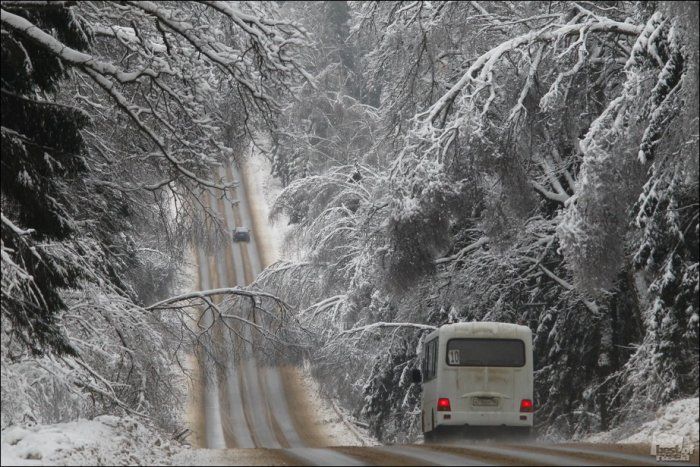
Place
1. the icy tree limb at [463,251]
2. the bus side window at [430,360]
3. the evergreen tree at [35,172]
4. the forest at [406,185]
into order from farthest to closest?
the icy tree limb at [463,251] → the bus side window at [430,360] → the forest at [406,185] → the evergreen tree at [35,172]

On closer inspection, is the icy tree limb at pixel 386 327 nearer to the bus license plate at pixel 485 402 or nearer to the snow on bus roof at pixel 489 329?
the snow on bus roof at pixel 489 329

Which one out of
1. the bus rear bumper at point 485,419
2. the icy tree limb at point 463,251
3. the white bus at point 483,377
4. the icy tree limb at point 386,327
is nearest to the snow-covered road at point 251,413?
the icy tree limb at point 386,327

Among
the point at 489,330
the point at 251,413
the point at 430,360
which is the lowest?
the point at 251,413

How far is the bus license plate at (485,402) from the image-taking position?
1938 centimetres

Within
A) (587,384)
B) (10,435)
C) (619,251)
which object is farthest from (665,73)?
(10,435)

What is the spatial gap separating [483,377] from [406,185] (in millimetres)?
4134

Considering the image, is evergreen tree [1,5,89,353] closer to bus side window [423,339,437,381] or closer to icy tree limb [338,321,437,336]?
bus side window [423,339,437,381]

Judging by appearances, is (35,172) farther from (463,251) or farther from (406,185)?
(463,251)

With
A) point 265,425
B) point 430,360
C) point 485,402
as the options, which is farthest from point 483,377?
point 265,425

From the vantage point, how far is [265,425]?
45594 mm

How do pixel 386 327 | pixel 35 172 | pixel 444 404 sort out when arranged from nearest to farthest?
1. pixel 35 172
2. pixel 444 404
3. pixel 386 327

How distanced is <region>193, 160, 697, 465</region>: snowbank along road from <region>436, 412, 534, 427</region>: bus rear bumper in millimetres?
3989

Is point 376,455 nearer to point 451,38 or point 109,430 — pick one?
point 109,430

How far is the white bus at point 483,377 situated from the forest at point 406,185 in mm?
1705
